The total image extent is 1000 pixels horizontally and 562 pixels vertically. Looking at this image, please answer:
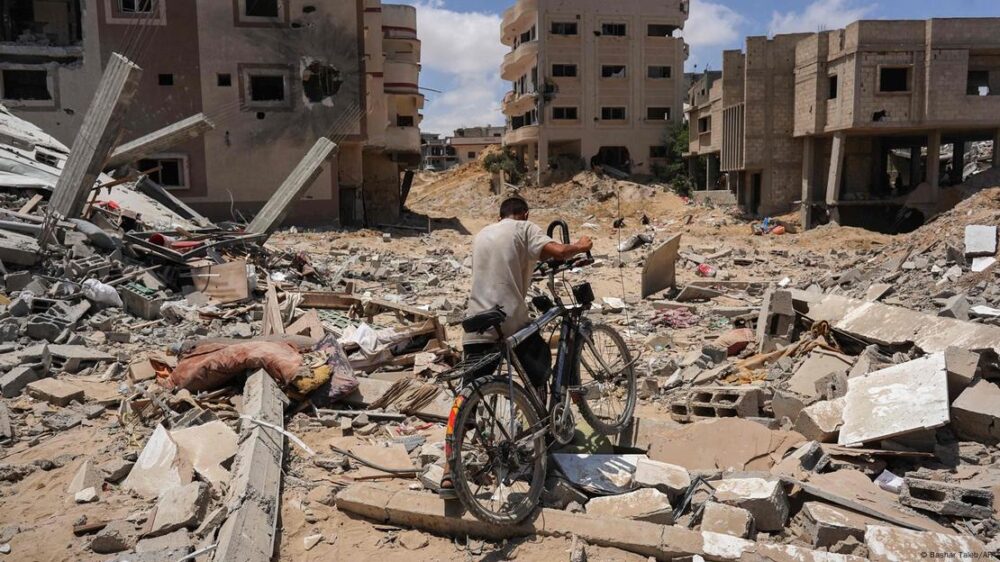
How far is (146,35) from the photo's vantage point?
24.6 m

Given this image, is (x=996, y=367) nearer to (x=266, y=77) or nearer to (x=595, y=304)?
(x=595, y=304)

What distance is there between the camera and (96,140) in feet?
39.2

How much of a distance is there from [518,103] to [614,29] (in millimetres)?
7180

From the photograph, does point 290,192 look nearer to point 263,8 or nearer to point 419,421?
point 419,421

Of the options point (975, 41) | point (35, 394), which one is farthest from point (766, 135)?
point (35, 394)

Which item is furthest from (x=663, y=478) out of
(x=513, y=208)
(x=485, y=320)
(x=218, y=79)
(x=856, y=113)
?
(x=218, y=79)

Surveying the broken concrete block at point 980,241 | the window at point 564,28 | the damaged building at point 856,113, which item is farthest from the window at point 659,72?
the broken concrete block at point 980,241

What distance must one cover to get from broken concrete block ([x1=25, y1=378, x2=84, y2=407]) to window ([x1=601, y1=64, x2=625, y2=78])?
3859 centimetres

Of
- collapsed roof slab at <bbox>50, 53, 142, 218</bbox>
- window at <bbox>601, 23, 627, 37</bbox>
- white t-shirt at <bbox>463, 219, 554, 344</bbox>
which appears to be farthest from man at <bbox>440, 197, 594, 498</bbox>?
window at <bbox>601, 23, 627, 37</bbox>

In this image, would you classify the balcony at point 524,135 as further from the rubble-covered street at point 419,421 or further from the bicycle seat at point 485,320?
the bicycle seat at point 485,320

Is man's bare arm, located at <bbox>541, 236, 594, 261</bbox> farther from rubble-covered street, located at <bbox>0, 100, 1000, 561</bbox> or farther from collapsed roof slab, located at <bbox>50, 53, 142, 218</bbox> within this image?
collapsed roof slab, located at <bbox>50, 53, 142, 218</bbox>

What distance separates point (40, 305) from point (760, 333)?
8.55 metres

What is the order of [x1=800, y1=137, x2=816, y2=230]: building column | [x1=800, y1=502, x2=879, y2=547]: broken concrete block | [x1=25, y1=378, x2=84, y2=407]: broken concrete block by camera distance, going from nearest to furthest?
1. [x1=800, y1=502, x2=879, y2=547]: broken concrete block
2. [x1=25, y1=378, x2=84, y2=407]: broken concrete block
3. [x1=800, y1=137, x2=816, y2=230]: building column

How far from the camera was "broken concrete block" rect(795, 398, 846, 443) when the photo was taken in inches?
189
